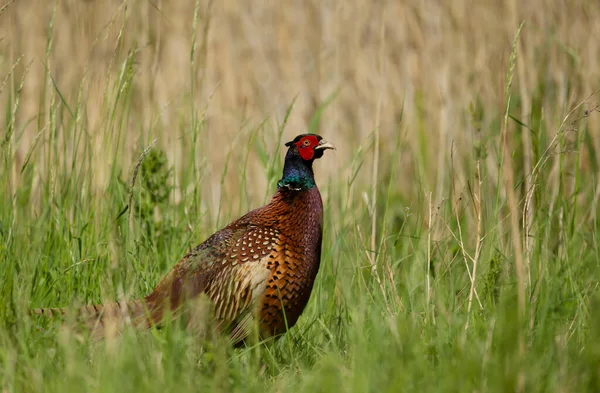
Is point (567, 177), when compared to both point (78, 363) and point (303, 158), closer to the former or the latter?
point (303, 158)

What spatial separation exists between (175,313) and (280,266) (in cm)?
45

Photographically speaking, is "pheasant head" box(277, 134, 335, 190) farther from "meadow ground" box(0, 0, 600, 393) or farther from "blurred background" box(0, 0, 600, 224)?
"blurred background" box(0, 0, 600, 224)

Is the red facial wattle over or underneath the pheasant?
over

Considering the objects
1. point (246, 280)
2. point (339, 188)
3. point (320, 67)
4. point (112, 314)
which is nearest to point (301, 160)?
point (246, 280)

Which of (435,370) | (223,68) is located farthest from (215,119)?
(435,370)

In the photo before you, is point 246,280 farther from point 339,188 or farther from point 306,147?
point 339,188

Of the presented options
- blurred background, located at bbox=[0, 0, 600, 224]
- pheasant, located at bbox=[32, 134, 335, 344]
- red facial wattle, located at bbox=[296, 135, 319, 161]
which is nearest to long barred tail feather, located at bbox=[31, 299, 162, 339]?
pheasant, located at bbox=[32, 134, 335, 344]

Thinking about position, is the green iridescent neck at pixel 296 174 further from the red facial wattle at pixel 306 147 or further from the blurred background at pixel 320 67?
the blurred background at pixel 320 67

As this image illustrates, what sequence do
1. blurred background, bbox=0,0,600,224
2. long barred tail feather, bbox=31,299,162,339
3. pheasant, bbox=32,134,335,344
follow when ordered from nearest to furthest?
long barred tail feather, bbox=31,299,162,339 < pheasant, bbox=32,134,335,344 < blurred background, bbox=0,0,600,224

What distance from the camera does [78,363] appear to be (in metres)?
2.64

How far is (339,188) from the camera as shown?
17.0ft

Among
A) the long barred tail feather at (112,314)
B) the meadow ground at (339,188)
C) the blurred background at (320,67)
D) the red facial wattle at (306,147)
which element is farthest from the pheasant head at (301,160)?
the blurred background at (320,67)

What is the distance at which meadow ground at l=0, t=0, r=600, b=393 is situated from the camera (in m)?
2.79

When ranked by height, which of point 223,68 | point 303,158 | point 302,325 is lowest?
point 302,325
